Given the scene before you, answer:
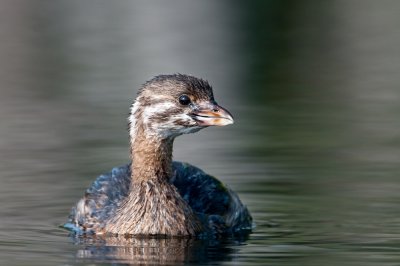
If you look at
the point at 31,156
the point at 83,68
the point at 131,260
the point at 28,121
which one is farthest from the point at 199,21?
the point at 131,260

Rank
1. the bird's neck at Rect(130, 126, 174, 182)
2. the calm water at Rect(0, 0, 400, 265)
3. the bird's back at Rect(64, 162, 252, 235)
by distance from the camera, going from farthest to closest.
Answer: the bird's back at Rect(64, 162, 252, 235)
the bird's neck at Rect(130, 126, 174, 182)
the calm water at Rect(0, 0, 400, 265)

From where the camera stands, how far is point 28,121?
2131 centimetres

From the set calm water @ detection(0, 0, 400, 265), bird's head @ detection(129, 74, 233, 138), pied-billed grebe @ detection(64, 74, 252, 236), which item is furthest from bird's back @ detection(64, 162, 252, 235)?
bird's head @ detection(129, 74, 233, 138)

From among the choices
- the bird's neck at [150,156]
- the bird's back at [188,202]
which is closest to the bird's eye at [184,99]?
the bird's neck at [150,156]

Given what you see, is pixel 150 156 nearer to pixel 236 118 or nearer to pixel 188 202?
pixel 188 202

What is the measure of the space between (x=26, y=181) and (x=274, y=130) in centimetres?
518

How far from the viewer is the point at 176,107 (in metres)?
13.3

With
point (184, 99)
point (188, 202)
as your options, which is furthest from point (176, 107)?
point (188, 202)

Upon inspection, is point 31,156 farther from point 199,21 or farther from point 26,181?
point 199,21

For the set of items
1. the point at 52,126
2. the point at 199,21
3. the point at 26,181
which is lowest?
the point at 26,181

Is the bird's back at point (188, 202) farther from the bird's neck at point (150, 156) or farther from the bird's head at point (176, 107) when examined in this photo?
the bird's head at point (176, 107)

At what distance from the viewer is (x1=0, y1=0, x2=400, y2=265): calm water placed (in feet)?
42.7

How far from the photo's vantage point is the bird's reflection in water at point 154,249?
12.2 meters

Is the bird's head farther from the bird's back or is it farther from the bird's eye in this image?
the bird's back
